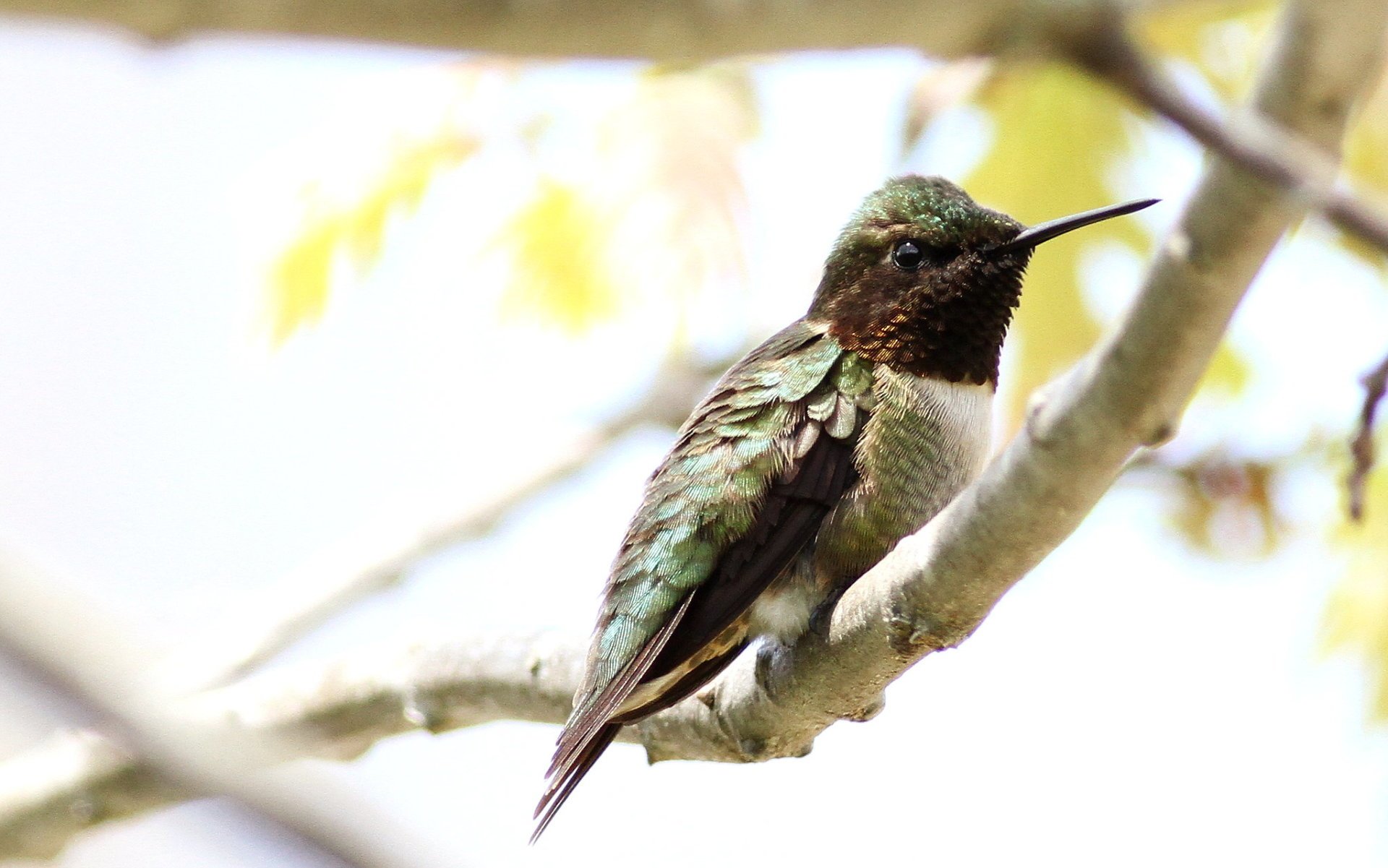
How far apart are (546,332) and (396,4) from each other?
16.0 ft

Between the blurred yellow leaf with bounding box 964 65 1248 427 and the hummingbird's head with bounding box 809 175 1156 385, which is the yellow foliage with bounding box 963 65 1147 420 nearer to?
the blurred yellow leaf with bounding box 964 65 1248 427

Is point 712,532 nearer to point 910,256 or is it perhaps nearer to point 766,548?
point 766,548

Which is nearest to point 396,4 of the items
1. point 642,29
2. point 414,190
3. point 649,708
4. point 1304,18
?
point 642,29

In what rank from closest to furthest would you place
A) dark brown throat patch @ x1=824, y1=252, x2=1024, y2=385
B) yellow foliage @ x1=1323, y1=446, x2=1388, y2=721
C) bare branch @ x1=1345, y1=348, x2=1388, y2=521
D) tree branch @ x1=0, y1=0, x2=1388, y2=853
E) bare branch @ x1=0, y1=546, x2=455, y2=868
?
1. bare branch @ x1=0, y1=546, x2=455, y2=868
2. tree branch @ x1=0, y1=0, x2=1388, y2=853
3. bare branch @ x1=1345, y1=348, x2=1388, y2=521
4. dark brown throat patch @ x1=824, y1=252, x2=1024, y2=385
5. yellow foliage @ x1=1323, y1=446, x2=1388, y2=721

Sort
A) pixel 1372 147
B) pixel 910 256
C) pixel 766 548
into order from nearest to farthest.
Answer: pixel 766 548
pixel 910 256
pixel 1372 147

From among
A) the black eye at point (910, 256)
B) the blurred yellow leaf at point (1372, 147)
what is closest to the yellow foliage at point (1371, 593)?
the blurred yellow leaf at point (1372, 147)

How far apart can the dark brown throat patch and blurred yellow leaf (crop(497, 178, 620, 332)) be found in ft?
6.99

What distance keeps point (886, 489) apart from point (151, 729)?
3289mm

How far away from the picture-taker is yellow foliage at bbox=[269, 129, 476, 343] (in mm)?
6605

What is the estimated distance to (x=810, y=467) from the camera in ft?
13.0

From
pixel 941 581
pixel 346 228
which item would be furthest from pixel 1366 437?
pixel 346 228

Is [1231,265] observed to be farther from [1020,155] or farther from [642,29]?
[1020,155]

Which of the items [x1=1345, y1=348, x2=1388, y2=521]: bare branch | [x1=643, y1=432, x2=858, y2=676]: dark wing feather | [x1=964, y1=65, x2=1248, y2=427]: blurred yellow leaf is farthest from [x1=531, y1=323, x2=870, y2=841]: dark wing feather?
[x1=964, y1=65, x2=1248, y2=427]: blurred yellow leaf

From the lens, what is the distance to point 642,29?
204 centimetres
